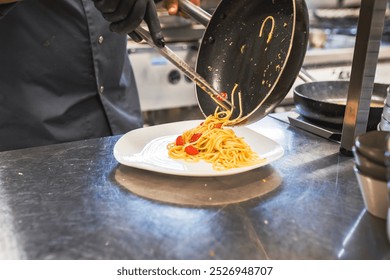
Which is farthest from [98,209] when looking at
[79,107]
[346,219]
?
[79,107]

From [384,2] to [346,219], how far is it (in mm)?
592

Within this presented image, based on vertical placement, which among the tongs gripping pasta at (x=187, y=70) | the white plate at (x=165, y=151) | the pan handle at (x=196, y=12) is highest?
the pan handle at (x=196, y=12)

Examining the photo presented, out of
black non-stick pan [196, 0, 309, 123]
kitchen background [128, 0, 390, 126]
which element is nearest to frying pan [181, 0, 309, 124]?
black non-stick pan [196, 0, 309, 123]

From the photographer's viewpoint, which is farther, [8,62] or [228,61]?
[8,62]

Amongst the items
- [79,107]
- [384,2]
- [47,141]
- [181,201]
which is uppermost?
[384,2]

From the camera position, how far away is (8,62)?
1502 mm

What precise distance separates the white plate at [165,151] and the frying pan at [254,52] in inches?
4.5

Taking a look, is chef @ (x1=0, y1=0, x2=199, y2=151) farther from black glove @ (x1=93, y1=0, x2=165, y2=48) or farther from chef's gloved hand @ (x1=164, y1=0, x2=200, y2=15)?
black glove @ (x1=93, y1=0, x2=165, y2=48)

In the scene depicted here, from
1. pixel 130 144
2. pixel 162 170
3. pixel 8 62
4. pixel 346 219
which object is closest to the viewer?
pixel 346 219

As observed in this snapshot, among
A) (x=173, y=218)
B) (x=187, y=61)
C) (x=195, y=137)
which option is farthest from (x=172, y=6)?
(x=187, y=61)

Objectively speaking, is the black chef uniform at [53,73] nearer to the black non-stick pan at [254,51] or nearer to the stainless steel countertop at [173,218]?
the stainless steel countertop at [173,218]

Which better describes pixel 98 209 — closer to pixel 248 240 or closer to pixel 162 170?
pixel 162 170

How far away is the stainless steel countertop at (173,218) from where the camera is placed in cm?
79

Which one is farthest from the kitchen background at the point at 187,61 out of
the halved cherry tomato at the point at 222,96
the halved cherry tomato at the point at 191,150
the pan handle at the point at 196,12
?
the halved cherry tomato at the point at 191,150
